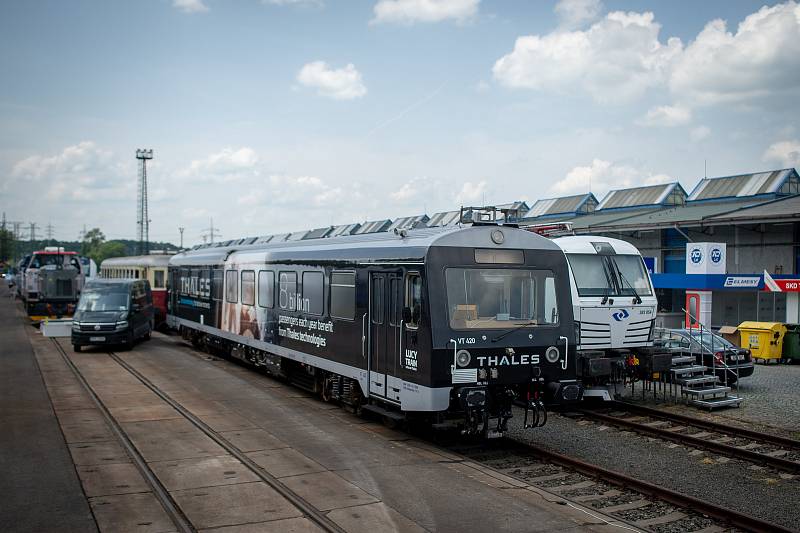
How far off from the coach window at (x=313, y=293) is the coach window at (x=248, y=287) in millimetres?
3446

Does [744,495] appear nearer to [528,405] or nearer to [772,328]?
[528,405]

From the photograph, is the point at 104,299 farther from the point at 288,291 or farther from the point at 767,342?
the point at 767,342

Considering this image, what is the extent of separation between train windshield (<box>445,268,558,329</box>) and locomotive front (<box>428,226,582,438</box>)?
0.05ft

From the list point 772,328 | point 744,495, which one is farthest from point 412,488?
point 772,328

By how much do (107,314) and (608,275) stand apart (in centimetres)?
1548

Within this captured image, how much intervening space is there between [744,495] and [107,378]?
13.9 meters

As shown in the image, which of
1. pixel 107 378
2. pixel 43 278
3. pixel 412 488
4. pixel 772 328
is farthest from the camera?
pixel 43 278

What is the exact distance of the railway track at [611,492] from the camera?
765 cm

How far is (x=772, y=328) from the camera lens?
73.2 ft

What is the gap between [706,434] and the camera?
39.9 ft

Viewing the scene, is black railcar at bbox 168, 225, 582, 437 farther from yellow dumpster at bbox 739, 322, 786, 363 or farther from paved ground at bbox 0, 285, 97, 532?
yellow dumpster at bbox 739, 322, 786, 363

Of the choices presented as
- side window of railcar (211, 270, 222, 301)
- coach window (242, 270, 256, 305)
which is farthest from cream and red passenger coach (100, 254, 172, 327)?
coach window (242, 270, 256, 305)

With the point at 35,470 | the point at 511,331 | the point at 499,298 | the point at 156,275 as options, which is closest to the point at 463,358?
the point at 511,331

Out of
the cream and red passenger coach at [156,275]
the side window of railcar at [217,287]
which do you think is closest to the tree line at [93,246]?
the cream and red passenger coach at [156,275]
